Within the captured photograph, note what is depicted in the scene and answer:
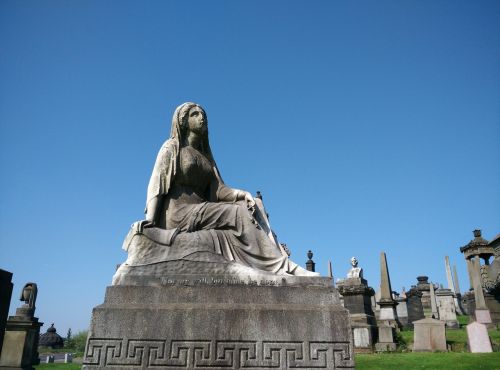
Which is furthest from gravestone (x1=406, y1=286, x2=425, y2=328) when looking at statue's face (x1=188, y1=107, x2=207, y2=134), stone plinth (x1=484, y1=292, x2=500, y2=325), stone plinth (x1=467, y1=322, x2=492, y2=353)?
statue's face (x1=188, y1=107, x2=207, y2=134)

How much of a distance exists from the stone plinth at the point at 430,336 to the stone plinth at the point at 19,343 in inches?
518

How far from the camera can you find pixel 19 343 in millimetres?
12297

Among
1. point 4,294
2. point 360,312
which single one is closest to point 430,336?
point 360,312

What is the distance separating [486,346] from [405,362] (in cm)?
432

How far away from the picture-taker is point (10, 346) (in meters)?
12.2

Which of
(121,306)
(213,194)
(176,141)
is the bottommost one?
(121,306)

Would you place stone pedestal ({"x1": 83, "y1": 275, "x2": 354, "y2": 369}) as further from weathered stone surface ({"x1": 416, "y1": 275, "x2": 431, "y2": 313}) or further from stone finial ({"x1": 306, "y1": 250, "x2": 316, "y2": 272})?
weathered stone surface ({"x1": 416, "y1": 275, "x2": 431, "y2": 313})

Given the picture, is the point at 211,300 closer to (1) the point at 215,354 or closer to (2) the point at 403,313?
(1) the point at 215,354

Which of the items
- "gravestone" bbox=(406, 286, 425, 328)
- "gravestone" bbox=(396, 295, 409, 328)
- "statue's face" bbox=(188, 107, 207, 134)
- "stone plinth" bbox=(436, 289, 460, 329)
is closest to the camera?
"statue's face" bbox=(188, 107, 207, 134)

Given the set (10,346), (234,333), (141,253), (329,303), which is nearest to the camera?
(234,333)

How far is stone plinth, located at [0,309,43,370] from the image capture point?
38.7 feet

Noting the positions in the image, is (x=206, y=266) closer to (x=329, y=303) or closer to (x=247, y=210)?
(x=247, y=210)

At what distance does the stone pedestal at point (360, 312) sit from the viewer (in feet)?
51.2

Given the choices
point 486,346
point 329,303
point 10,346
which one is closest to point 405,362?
point 486,346
